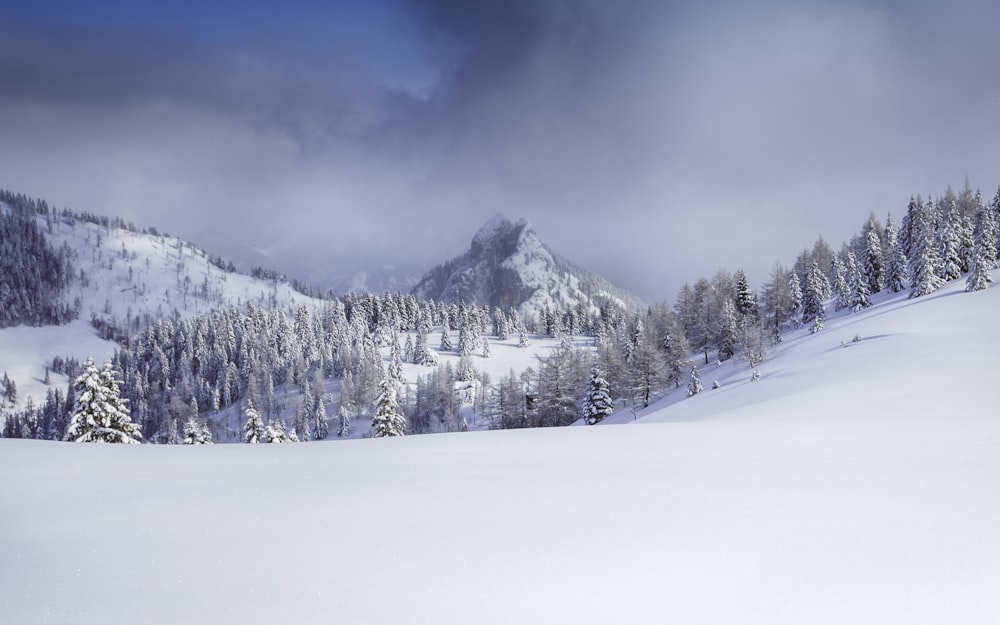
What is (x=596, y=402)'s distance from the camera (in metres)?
49.5

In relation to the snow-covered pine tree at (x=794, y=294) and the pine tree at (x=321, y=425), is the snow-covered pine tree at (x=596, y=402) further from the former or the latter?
the pine tree at (x=321, y=425)

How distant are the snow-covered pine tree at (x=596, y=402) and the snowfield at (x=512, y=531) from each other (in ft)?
126

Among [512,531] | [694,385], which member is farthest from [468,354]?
[512,531]

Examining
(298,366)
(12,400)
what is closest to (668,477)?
(298,366)

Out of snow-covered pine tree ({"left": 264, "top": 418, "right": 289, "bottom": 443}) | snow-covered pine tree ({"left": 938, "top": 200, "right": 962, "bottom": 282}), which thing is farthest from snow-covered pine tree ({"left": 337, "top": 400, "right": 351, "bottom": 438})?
snow-covered pine tree ({"left": 938, "top": 200, "right": 962, "bottom": 282})

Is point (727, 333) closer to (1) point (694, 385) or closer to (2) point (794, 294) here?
(2) point (794, 294)

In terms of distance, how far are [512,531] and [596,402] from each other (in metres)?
45.8

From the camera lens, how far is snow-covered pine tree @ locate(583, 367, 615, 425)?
4934 centimetres

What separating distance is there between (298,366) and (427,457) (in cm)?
12936

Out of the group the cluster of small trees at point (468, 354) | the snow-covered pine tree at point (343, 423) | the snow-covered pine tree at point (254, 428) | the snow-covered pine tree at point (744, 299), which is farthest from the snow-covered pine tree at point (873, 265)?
the snow-covered pine tree at point (343, 423)

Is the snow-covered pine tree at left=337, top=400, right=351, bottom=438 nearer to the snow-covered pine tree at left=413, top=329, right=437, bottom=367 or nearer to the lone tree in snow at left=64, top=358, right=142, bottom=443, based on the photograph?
the snow-covered pine tree at left=413, top=329, right=437, bottom=367

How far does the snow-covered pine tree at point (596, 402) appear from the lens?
49.3 m

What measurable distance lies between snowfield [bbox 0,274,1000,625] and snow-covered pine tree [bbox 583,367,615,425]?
1517 inches

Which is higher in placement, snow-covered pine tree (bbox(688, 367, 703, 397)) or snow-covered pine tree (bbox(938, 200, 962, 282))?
snow-covered pine tree (bbox(938, 200, 962, 282))
